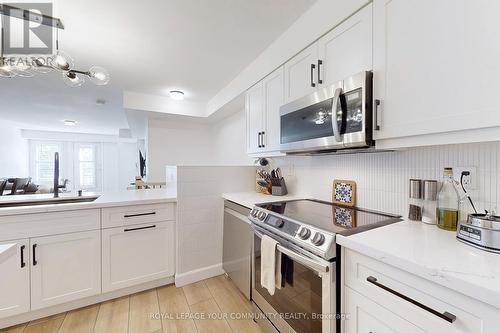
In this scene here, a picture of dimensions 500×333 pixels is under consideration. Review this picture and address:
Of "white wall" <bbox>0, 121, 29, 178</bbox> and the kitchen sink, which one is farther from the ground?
"white wall" <bbox>0, 121, 29, 178</bbox>

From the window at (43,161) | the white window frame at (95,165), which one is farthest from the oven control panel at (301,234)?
the window at (43,161)

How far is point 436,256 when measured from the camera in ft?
2.54

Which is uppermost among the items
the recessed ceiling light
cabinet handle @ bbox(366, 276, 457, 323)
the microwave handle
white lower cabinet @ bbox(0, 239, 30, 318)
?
the recessed ceiling light

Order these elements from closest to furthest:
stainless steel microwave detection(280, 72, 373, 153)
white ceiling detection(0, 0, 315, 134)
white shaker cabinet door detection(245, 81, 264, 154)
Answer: stainless steel microwave detection(280, 72, 373, 153) → white ceiling detection(0, 0, 315, 134) → white shaker cabinet door detection(245, 81, 264, 154)

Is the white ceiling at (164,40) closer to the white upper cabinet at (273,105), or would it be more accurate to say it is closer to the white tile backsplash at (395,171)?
the white upper cabinet at (273,105)

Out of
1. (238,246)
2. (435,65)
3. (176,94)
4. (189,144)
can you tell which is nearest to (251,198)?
(238,246)

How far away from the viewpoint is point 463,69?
0.82 meters

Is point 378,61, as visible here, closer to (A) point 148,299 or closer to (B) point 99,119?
(A) point 148,299

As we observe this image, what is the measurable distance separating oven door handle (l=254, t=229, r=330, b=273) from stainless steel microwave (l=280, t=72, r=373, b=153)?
0.65m

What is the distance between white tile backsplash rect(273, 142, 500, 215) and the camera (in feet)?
3.34

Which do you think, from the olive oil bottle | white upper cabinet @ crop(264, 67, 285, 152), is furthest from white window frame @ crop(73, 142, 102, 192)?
the olive oil bottle

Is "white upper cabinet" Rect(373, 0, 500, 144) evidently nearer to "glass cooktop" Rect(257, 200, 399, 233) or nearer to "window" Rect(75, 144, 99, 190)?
"glass cooktop" Rect(257, 200, 399, 233)

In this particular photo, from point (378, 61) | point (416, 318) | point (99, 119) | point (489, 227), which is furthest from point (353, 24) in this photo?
point (99, 119)

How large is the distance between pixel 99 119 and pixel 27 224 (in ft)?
14.3
